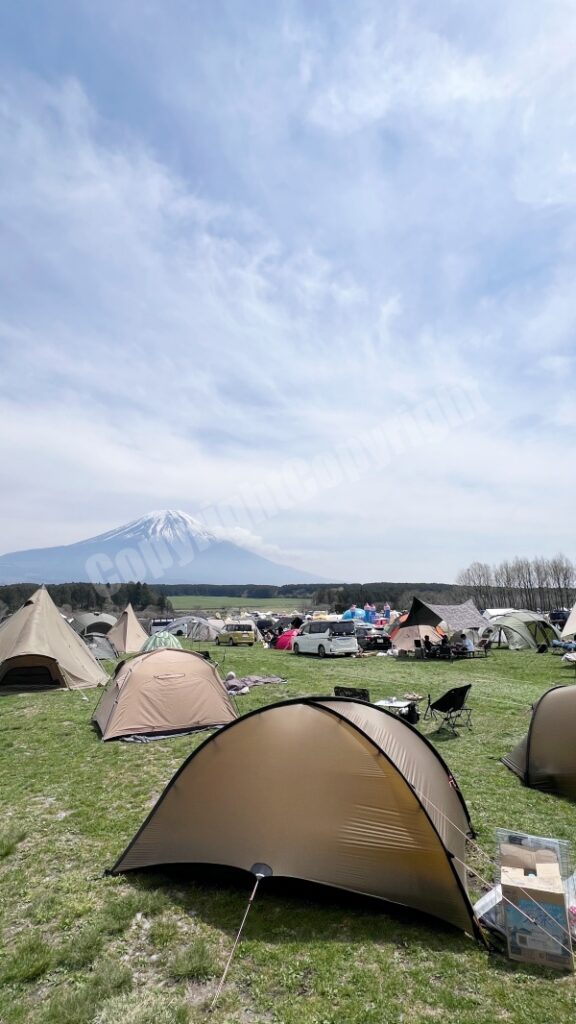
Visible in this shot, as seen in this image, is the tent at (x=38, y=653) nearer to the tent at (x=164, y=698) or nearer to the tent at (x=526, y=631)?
the tent at (x=164, y=698)

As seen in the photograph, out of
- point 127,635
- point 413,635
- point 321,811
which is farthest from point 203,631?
point 321,811

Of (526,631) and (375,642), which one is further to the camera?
(375,642)

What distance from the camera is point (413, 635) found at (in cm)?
2756

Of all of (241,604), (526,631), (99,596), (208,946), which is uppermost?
(99,596)

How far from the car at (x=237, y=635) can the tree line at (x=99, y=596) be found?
56.6 metres

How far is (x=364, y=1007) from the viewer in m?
3.63

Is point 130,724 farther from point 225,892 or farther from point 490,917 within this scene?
point 490,917

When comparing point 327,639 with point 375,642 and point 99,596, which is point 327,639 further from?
point 99,596

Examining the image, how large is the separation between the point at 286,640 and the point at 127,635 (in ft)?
31.6

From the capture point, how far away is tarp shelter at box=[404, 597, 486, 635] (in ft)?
92.5

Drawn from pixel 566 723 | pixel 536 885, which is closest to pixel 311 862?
pixel 536 885

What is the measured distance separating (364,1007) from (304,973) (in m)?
0.53

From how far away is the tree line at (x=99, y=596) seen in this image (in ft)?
300

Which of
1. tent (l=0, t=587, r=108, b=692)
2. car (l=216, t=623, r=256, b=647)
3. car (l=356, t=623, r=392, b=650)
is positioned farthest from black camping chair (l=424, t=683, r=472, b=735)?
car (l=216, t=623, r=256, b=647)
